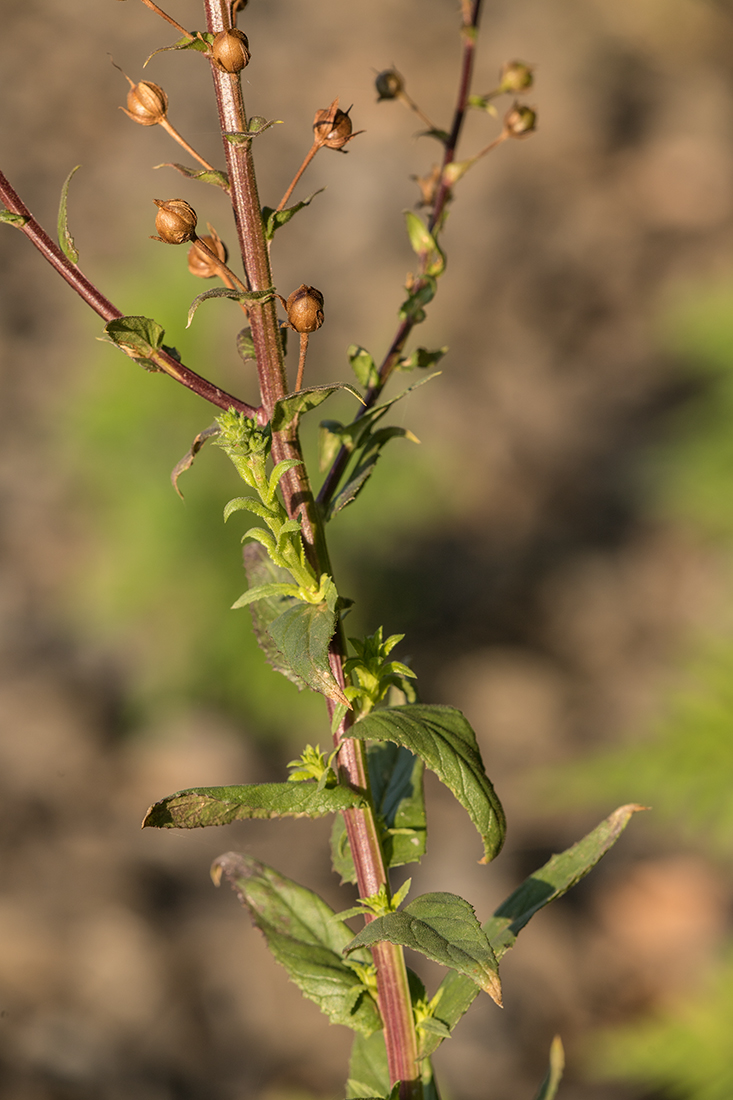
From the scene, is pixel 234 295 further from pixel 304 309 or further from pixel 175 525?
pixel 175 525

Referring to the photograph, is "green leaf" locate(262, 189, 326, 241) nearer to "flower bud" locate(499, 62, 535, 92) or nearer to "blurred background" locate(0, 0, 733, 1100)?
"flower bud" locate(499, 62, 535, 92)

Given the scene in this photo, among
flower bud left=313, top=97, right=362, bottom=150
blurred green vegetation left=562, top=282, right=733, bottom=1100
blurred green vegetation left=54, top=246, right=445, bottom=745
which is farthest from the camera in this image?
blurred green vegetation left=54, top=246, right=445, bottom=745

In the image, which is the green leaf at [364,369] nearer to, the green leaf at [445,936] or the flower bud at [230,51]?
the flower bud at [230,51]

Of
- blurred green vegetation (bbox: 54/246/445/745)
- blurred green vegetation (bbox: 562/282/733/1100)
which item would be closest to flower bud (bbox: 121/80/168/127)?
blurred green vegetation (bbox: 562/282/733/1100)

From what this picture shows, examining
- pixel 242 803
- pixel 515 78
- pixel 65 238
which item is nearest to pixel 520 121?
pixel 515 78

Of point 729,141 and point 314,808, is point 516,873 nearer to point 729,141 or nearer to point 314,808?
point 314,808

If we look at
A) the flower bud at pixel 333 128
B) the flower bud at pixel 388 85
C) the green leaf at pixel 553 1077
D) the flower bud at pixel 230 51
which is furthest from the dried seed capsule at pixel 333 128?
the green leaf at pixel 553 1077

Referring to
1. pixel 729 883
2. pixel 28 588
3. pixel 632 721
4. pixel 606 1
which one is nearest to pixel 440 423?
pixel 632 721

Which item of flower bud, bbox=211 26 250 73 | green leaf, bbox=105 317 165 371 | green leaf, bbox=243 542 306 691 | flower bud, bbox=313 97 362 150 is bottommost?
green leaf, bbox=243 542 306 691

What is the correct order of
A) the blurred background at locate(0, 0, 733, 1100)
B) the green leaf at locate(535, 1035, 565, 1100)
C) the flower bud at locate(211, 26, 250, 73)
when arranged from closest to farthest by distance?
the flower bud at locate(211, 26, 250, 73), the green leaf at locate(535, 1035, 565, 1100), the blurred background at locate(0, 0, 733, 1100)
